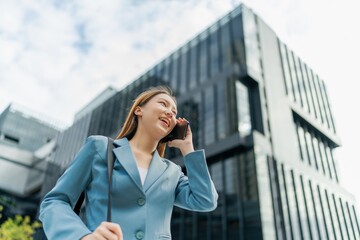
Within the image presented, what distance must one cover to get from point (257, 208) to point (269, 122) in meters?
7.61

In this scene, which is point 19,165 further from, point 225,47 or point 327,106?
point 327,106

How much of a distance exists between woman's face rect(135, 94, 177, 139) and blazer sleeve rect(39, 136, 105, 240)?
0.34m

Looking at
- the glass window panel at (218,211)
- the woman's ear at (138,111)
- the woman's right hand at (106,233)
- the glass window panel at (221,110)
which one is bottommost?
the woman's right hand at (106,233)

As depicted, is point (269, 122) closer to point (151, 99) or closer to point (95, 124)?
point (95, 124)

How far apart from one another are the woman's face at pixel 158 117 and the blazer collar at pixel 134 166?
0.16m

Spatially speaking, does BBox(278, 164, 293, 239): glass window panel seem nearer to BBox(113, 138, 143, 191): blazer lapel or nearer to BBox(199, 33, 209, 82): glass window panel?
BBox(199, 33, 209, 82): glass window panel

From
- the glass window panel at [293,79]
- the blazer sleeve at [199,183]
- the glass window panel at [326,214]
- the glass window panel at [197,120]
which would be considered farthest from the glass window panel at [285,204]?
the blazer sleeve at [199,183]

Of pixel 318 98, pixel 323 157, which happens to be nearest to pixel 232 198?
pixel 323 157

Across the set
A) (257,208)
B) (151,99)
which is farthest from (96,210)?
(257,208)

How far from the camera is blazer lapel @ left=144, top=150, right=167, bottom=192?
1.58 metres

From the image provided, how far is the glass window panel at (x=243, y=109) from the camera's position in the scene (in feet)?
76.1

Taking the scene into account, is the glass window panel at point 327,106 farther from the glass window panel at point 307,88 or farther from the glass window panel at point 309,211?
the glass window panel at point 309,211

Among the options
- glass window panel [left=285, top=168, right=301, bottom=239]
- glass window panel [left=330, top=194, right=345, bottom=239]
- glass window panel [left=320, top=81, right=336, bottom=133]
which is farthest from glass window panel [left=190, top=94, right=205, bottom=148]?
glass window panel [left=320, top=81, right=336, bottom=133]

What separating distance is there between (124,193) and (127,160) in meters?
0.18
